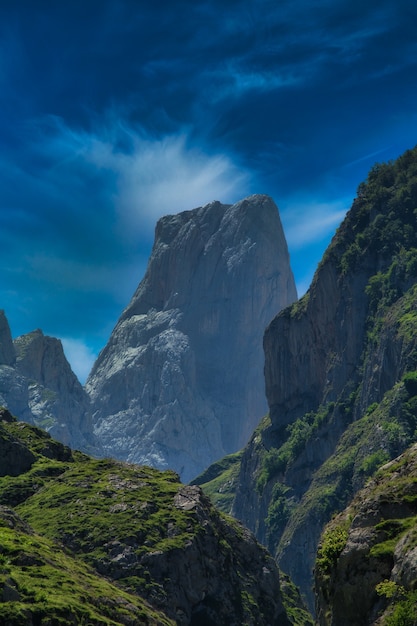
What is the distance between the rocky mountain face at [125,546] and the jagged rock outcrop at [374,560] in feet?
46.1

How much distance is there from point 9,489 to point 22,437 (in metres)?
16.9

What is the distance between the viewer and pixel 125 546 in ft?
268

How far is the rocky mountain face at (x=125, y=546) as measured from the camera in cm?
6075

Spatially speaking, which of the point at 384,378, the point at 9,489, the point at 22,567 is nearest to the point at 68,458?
the point at 9,489

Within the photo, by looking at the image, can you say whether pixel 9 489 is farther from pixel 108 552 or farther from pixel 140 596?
pixel 140 596

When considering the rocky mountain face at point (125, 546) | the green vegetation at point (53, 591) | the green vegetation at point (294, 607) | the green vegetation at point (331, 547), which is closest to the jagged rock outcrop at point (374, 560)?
the green vegetation at point (331, 547)

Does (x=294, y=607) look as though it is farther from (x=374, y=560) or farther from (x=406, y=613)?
(x=406, y=613)

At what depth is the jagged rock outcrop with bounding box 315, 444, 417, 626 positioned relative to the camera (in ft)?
126

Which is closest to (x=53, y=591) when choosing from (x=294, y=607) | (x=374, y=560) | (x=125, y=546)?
(x=374, y=560)

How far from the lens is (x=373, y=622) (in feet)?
132

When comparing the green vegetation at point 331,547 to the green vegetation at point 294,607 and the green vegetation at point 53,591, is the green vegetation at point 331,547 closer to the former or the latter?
the green vegetation at point 53,591

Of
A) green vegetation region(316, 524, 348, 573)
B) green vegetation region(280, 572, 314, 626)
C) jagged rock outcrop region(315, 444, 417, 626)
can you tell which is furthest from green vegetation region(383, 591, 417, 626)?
green vegetation region(280, 572, 314, 626)

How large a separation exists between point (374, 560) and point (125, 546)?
42994mm

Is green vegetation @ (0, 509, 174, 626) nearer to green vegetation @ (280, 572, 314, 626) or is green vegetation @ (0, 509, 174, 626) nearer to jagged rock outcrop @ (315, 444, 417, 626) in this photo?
jagged rock outcrop @ (315, 444, 417, 626)
